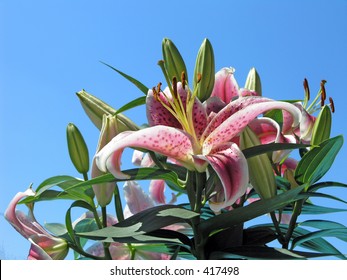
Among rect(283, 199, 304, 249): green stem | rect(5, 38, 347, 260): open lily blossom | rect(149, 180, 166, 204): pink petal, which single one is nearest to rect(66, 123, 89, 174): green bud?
rect(5, 38, 347, 260): open lily blossom

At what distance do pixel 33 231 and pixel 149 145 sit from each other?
0.68ft

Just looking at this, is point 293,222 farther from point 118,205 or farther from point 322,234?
point 118,205

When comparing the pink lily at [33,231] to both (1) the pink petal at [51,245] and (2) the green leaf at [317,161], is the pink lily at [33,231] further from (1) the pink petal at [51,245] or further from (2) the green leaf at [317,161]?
(2) the green leaf at [317,161]

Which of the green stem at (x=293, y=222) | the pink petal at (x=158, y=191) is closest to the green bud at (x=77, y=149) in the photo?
the pink petal at (x=158, y=191)

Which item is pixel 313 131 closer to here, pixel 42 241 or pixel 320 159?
pixel 320 159

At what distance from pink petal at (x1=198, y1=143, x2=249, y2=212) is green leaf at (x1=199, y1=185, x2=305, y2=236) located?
0.02 meters

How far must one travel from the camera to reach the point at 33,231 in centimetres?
56

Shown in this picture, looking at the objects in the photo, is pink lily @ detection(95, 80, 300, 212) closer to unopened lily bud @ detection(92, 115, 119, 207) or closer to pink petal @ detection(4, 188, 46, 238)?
unopened lily bud @ detection(92, 115, 119, 207)

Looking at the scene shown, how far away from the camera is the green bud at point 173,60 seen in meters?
0.52

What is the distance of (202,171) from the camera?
0.46 m

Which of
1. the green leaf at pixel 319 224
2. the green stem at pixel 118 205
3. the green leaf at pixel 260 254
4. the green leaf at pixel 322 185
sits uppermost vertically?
the green leaf at pixel 322 185

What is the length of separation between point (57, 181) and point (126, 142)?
13 centimetres

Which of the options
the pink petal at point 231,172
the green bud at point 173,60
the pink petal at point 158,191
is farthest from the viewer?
the pink petal at point 158,191

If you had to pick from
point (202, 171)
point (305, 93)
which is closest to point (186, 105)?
point (202, 171)
